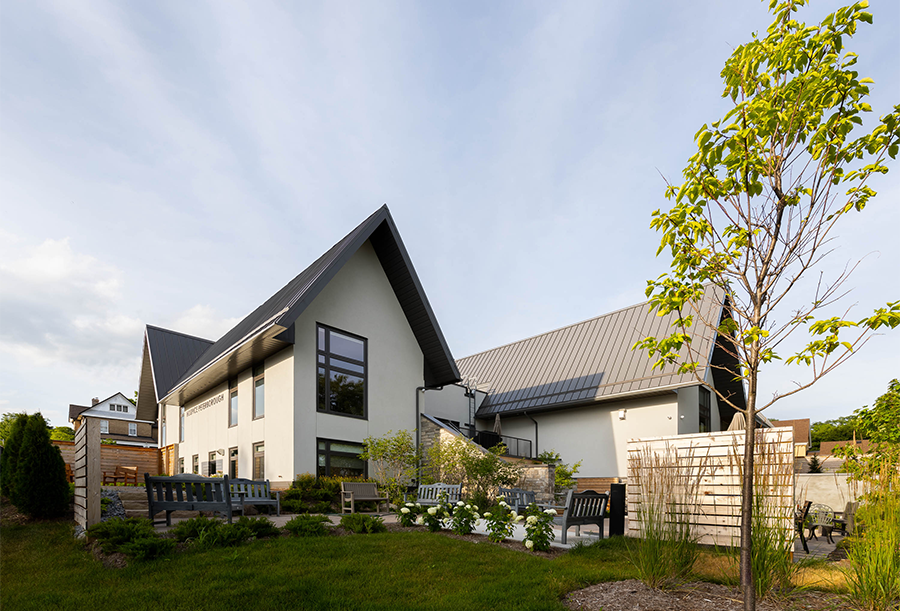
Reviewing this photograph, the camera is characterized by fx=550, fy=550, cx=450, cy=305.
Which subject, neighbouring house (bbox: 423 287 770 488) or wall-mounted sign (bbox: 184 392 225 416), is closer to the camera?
wall-mounted sign (bbox: 184 392 225 416)

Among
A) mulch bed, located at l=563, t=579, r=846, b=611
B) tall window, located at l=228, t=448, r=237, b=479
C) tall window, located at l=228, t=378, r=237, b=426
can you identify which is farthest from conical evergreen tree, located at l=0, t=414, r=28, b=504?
mulch bed, located at l=563, t=579, r=846, b=611

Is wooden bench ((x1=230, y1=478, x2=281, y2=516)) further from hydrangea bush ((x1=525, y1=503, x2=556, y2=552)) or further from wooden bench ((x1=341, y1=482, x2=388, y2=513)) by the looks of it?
hydrangea bush ((x1=525, y1=503, x2=556, y2=552))

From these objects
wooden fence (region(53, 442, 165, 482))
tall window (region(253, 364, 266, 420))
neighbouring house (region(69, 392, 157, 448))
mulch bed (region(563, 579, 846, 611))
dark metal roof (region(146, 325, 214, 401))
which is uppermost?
dark metal roof (region(146, 325, 214, 401))

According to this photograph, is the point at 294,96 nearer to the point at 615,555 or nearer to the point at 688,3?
the point at 688,3

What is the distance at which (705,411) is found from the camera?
19.1 metres

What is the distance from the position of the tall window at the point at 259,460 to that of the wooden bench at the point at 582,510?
848 centimetres

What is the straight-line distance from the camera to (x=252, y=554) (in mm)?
6148

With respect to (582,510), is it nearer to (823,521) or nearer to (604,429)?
(823,521)

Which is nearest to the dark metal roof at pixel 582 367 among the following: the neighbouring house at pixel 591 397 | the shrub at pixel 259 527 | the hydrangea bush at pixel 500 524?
the neighbouring house at pixel 591 397

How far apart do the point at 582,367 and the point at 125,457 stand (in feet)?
53.1

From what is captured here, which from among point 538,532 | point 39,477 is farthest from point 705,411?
point 39,477

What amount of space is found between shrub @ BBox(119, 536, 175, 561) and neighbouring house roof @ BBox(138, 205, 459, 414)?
237 inches

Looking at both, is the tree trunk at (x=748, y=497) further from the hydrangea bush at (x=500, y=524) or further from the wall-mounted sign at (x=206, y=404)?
the wall-mounted sign at (x=206, y=404)

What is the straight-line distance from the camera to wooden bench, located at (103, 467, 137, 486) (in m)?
17.0
